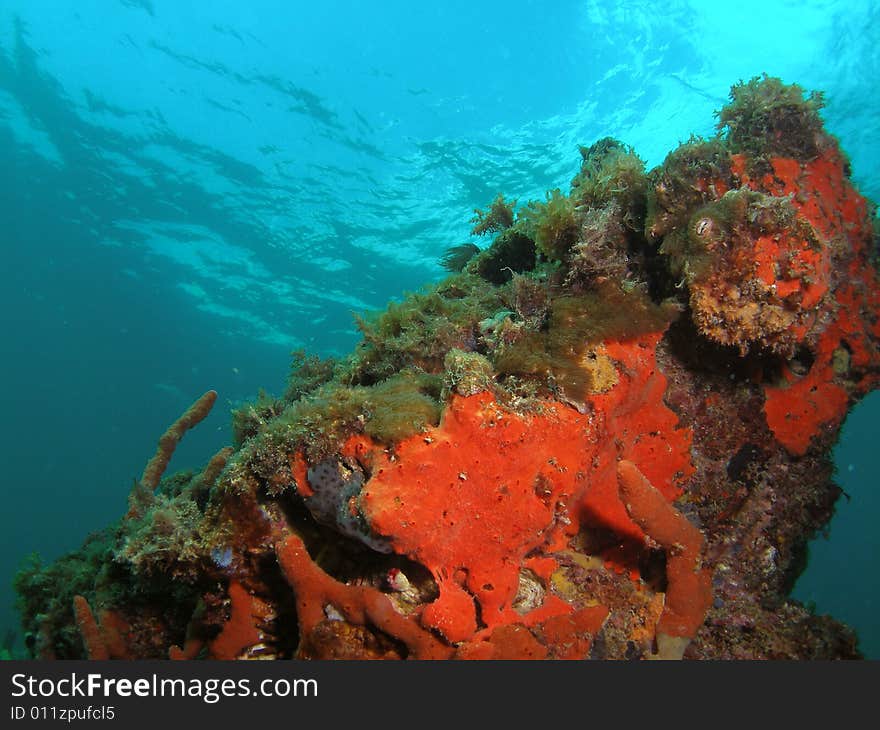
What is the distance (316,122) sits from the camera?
66.3 feet

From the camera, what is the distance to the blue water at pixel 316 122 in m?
16.6

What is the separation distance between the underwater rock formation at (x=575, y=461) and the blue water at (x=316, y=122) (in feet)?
28.3

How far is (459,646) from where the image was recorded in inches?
109

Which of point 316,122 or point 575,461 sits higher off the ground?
point 316,122

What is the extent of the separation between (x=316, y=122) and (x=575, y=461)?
21327 mm

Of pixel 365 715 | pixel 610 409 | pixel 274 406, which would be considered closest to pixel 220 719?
pixel 365 715

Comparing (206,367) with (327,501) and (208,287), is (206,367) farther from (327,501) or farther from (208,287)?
(327,501)

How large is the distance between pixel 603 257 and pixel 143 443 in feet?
213

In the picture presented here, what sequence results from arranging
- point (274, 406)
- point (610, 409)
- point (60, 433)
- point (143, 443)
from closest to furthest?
point (610, 409) < point (274, 406) < point (60, 433) < point (143, 443)

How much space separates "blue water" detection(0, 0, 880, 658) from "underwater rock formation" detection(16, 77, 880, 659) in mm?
8612

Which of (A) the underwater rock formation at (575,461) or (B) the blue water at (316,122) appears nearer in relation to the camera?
(A) the underwater rock formation at (575,461)

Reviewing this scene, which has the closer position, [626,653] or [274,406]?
[626,653]

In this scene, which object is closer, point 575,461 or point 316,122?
point 575,461

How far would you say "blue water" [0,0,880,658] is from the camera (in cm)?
1658
